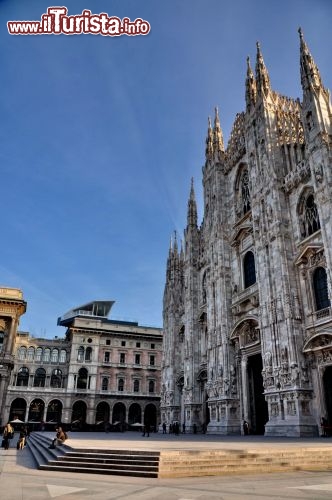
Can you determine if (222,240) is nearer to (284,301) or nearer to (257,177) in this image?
(257,177)

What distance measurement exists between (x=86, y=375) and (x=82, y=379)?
889mm

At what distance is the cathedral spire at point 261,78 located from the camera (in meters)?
32.9

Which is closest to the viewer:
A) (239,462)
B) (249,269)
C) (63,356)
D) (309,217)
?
(239,462)

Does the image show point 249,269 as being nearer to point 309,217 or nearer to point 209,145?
point 309,217

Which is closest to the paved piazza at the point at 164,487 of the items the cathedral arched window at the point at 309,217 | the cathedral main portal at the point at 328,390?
the cathedral main portal at the point at 328,390

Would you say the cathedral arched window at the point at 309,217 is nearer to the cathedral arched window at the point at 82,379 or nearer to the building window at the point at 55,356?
the cathedral arched window at the point at 82,379

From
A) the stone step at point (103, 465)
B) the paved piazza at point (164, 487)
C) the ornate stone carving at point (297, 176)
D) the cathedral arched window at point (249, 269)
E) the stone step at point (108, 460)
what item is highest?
the ornate stone carving at point (297, 176)

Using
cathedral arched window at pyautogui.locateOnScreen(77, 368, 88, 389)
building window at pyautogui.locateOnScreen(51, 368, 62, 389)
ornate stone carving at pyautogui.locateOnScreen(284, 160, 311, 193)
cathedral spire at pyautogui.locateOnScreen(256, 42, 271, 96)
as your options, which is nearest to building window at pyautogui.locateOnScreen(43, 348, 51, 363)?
building window at pyautogui.locateOnScreen(51, 368, 62, 389)

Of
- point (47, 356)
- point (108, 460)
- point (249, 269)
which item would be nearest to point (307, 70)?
point (249, 269)

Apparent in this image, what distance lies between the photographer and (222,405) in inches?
1194

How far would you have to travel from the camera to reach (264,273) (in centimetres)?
2731

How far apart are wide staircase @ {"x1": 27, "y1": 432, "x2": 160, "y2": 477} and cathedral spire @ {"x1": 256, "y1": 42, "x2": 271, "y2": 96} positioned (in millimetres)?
29838

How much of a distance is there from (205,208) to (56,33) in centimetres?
2889

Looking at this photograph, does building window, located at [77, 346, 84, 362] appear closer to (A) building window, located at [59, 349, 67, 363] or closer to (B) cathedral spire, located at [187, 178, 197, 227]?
(A) building window, located at [59, 349, 67, 363]
